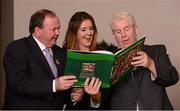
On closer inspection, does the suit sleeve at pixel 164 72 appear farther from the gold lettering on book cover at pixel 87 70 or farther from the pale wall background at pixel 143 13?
the pale wall background at pixel 143 13

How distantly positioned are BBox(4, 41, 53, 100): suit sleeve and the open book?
154 millimetres

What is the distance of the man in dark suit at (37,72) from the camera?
6.03 feet

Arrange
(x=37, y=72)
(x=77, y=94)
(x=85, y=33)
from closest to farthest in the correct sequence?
(x=37, y=72)
(x=77, y=94)
(x=85, y=33)

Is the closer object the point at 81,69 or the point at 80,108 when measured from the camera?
the point at 81,69

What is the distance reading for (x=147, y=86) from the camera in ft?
6.59

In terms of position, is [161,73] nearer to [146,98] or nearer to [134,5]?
[146,98]

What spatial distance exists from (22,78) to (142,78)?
25.8 inches

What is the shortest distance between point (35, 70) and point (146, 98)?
612mm

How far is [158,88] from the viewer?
2.01 meters

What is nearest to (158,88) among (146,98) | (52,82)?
(146,98)

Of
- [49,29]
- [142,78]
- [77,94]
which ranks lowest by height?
[77,94]

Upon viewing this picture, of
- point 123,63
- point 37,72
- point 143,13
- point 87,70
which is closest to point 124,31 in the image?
point 123,63

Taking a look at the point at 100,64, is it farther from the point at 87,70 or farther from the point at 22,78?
the point at 22,78

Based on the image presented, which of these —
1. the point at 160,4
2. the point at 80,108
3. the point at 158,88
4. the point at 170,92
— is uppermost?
the point at 160,4
